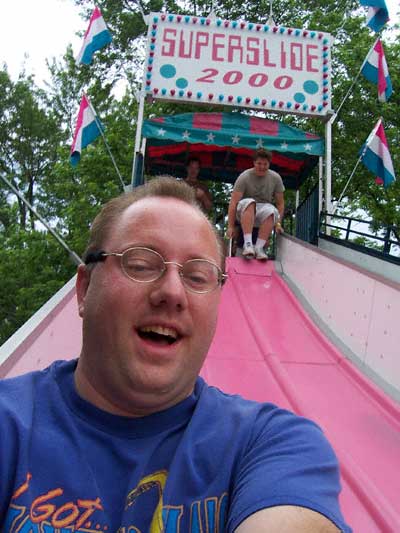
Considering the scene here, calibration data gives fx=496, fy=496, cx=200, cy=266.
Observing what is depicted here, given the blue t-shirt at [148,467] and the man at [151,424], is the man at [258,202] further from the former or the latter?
the blue t-shirt at [148,467]

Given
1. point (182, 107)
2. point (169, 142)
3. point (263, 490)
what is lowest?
point (263, 490)

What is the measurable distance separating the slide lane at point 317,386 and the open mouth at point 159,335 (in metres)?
1.13

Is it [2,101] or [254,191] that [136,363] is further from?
[2,101]

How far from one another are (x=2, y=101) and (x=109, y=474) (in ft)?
78.3

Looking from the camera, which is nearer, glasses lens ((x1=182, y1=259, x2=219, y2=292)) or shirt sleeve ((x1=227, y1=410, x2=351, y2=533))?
shirt sleeve ((x1=227, y1=410, x2=351, y2=533))

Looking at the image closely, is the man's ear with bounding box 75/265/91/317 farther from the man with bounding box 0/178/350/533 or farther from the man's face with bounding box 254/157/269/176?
the man's face with bounding box 254/157/269/176

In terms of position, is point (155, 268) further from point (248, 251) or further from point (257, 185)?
point (257, 185)

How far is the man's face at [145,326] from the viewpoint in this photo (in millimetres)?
1101

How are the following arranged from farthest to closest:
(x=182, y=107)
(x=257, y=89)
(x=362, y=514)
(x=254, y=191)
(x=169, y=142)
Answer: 1. (x=182, y=107)
2. (x=169, y=142)
3. (x=257, y=89)
4. (x=254, y=191)
5. (x=362, y=514)

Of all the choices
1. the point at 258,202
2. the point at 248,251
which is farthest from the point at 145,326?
the point at 258,202

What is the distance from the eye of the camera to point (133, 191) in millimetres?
1330

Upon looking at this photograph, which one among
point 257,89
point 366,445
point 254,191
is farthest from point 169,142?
point 366,445

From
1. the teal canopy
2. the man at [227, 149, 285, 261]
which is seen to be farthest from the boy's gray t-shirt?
the teal canopy

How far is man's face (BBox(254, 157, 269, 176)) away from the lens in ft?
20.0
